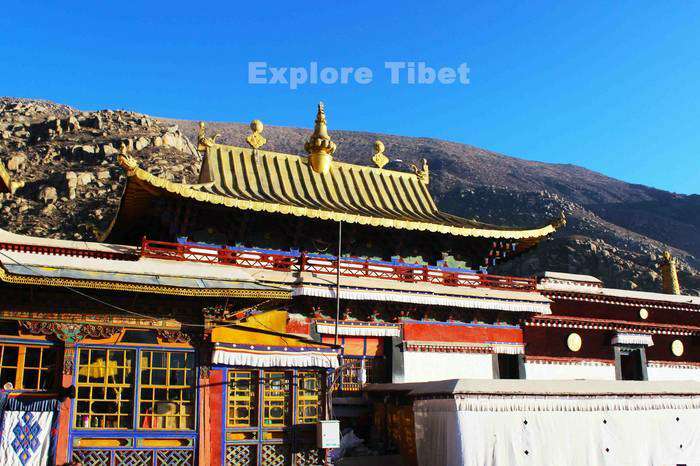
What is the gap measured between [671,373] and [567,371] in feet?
16.2

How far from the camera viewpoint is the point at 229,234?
Result: 18109 millimetres

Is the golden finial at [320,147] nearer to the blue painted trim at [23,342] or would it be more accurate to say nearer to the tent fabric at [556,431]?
the tent fabric at [556,431]

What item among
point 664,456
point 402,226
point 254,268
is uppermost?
point 402,226

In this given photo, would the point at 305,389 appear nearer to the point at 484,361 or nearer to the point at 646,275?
the point at 484,361

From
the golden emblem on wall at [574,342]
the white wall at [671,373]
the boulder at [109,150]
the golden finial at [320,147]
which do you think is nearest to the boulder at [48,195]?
the boulder at [109,150]

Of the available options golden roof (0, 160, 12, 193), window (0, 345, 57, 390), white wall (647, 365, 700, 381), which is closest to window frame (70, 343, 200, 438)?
window (0, 345, 57, 390)

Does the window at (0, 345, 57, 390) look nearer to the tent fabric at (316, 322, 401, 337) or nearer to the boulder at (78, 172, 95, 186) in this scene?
the tent fabric at (316, 322, 401, 337)

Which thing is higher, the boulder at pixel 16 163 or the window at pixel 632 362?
the boulder at pixel 16 163

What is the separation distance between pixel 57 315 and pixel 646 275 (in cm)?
5056

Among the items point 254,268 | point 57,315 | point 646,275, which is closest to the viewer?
point 57,315

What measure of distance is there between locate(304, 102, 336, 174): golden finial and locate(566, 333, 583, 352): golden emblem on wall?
9.98 m

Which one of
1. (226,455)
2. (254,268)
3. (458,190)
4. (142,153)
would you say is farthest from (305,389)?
(458,190)

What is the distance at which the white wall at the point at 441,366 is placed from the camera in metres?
18.8

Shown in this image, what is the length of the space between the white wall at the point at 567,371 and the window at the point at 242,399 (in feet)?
34.5
